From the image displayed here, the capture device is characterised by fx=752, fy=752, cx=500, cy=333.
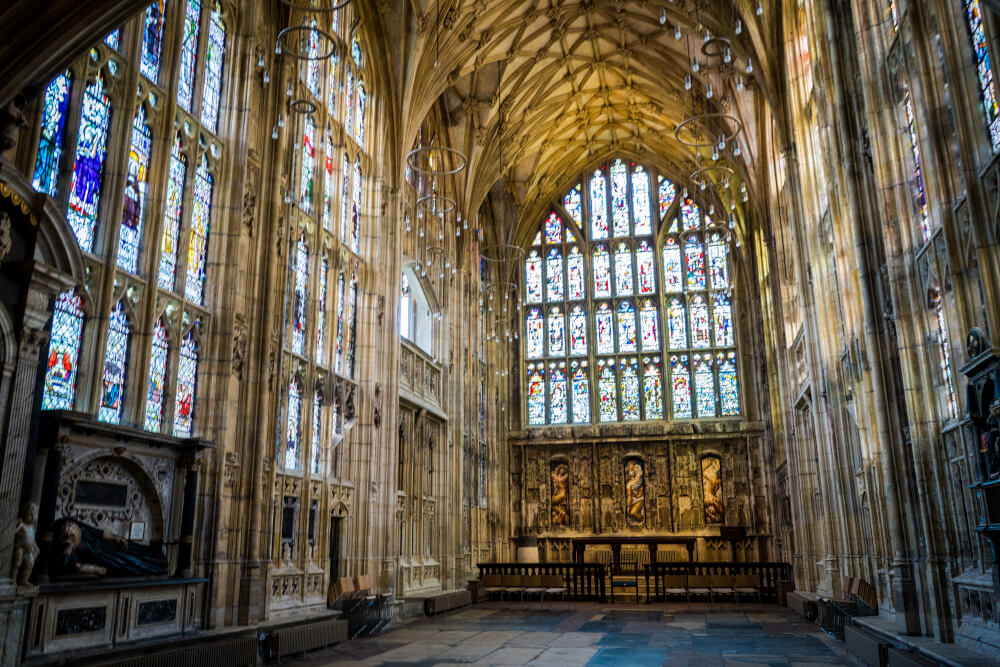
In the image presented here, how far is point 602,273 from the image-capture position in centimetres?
3453

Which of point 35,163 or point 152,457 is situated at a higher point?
point 35,163

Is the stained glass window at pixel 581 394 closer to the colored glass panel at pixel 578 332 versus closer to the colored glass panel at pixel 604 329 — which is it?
the colored glass panel at pixel 578 332

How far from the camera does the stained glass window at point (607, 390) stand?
33094 millimetres

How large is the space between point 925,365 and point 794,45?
10901mm

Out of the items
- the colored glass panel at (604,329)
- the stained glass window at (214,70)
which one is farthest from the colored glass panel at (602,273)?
the stained glass window at (214,70)

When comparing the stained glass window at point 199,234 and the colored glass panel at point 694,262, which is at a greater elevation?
the colored glass panel at point 694,262

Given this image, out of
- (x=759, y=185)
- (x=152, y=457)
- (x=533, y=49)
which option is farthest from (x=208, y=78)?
(x=759, y=185)

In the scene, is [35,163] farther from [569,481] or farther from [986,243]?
[569,481]

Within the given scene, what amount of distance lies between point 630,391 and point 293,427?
19.7 meters

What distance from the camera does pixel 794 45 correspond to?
61.5ft

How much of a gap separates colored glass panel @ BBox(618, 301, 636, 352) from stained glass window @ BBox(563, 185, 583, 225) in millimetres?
4727

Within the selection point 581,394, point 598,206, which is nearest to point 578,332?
point 581,394

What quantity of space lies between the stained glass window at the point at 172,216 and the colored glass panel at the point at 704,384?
2414 centimetres

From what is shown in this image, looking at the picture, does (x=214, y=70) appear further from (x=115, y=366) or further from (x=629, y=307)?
(x=629, y=307)
